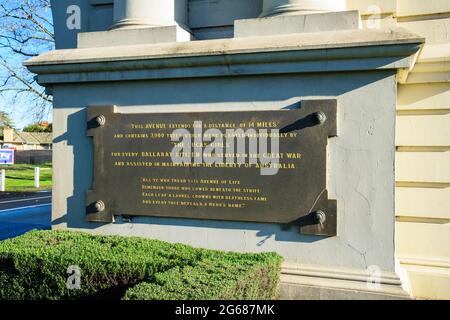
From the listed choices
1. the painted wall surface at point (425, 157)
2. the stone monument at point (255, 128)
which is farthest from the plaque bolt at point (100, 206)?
the painted wall surface at point (425, 157)

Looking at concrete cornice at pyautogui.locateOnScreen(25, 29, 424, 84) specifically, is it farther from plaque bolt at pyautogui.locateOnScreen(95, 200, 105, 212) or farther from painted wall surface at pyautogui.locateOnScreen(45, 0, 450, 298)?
plaque bolt at pyautogui.locateOnScreen(95, 200, 105, 212)

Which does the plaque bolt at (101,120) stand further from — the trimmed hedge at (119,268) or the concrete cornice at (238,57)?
the trimmed hedge at (119,268)

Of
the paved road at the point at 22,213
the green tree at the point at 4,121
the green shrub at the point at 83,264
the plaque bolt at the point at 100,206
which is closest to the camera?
the green shrub at the point at 83,264

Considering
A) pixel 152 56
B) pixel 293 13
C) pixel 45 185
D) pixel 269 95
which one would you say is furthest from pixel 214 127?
pixel 45 185

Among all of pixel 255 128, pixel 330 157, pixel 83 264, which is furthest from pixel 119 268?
pixel 330 157

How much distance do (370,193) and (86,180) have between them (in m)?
3.93

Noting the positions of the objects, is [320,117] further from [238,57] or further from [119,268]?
[119,268]

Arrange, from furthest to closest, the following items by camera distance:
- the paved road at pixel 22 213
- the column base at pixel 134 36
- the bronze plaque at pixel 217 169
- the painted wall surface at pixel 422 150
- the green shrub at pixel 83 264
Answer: the paved road at pixel 22 213 < the column base at pixel 134 36 < the painted wall surface at pixel 422 150 < the bronze plaque at pixel 217 169 < the green shrub at pixel 83 264

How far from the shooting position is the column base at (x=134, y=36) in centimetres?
649

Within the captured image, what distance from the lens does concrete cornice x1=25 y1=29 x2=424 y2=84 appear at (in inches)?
203

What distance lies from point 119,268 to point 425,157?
14.2 ft

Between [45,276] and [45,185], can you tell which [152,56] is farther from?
[45,185]

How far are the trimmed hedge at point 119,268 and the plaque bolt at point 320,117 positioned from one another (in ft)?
5.56

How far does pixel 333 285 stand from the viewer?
532cm
